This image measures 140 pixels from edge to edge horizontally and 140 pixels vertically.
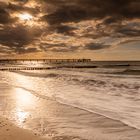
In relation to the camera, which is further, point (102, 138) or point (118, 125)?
point (118, 125)

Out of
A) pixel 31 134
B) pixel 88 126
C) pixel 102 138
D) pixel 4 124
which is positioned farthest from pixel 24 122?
A: pixel 102 138

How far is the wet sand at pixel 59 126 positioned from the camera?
664 cm

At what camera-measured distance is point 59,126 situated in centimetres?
770

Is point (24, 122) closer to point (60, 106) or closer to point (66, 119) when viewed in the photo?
point (66, 119)

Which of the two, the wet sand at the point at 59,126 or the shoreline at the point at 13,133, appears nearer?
the shoreline at the point at 13,133

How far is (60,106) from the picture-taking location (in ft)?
37.0

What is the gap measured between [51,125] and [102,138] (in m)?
1.94

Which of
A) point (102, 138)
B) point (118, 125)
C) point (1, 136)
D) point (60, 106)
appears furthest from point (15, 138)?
Answer: point (60, 106)

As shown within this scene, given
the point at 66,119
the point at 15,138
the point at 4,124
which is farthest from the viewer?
the point at 66,119

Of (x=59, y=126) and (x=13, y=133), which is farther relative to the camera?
(x=59, y=126)

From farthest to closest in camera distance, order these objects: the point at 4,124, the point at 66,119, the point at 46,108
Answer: the point at 46,108, the point at 66,119, the point at 4,124

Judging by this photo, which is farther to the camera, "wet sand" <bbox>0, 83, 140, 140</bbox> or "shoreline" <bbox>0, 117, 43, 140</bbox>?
"wet sand" <bbox>0, 83, 140, 140</bbox>

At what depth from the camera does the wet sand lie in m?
6.64

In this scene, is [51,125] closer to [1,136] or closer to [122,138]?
[1,136]
